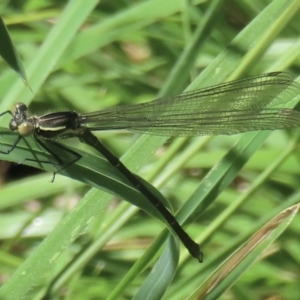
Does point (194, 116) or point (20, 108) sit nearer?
point (20, 108)

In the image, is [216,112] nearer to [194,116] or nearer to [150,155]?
[194,116]

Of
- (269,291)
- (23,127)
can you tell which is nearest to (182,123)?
(23,127)

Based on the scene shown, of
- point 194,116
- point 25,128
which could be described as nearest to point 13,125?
point 25,128

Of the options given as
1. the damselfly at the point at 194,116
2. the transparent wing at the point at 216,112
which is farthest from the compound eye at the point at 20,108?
the transparent wing at the point at 216,112

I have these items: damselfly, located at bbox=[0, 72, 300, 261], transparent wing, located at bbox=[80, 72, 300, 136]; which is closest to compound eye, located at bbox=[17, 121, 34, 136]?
damselfly, located at bbox=[0, 72, 300, 261]

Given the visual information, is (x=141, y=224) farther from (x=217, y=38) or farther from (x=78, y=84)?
(x=217, y=38)
